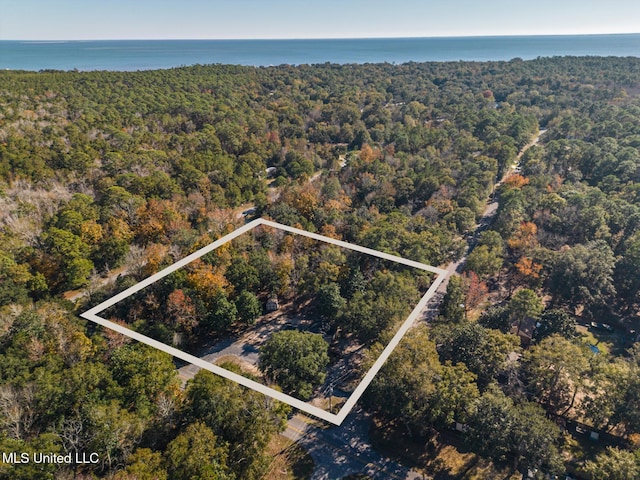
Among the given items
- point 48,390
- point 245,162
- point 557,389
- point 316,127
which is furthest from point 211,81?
point 557,389

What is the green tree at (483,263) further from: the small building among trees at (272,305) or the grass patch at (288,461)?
the grass patch at (288,461)

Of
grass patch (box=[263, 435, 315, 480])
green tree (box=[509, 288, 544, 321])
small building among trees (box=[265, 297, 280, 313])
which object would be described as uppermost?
green tree (box=[509, 288, 544, 321])

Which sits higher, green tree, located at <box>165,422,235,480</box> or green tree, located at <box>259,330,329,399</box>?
green tree, located at <box>259,330,329,399</box>

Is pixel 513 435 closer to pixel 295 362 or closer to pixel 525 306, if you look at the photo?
pixel 525 306

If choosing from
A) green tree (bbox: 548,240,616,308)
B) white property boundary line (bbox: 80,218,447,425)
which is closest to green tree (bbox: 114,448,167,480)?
white property boundary line (bbox: 80,218,447,425)

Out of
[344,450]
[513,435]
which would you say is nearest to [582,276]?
[513,435]

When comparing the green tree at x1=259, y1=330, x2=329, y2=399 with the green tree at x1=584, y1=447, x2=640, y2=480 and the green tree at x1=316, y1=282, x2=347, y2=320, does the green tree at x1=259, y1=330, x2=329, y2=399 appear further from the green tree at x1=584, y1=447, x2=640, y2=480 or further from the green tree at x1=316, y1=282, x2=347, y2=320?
the green tree at x1=584, y1=447, x2=640, y2=480

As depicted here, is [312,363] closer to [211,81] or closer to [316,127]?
[316,127]
